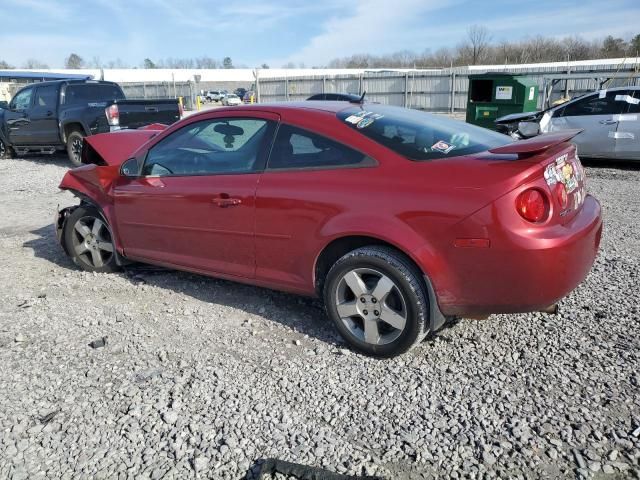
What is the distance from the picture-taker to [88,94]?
12391 millimetres

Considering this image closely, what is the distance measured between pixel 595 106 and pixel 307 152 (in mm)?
8827

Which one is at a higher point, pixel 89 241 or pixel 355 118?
pixel 355 118

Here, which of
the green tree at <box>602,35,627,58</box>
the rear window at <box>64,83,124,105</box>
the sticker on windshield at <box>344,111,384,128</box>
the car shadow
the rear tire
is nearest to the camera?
the sticker on windshield at <box>344,111,384,128</box>

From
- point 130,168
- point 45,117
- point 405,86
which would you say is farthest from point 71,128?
point 405,86

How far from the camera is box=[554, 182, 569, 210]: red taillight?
300 cm

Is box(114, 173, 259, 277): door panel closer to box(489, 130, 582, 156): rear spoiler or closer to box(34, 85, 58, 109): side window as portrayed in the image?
box(489, 130, 582, 156): rear spoiler

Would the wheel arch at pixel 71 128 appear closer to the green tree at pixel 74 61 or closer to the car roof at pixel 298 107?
the car roof at pixel 298 107

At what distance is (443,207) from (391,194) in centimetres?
32

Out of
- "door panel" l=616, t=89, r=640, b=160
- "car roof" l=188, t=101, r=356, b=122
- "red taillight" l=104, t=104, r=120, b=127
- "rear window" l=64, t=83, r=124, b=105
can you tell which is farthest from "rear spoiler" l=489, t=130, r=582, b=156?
"rear window" l=64, t=83, r=124, b=105

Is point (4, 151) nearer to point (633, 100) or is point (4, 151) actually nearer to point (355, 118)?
point (355, 118)

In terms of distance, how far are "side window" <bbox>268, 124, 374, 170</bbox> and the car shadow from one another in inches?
45.1

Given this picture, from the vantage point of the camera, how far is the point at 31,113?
41.1 ft

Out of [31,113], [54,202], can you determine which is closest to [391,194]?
[54,202]

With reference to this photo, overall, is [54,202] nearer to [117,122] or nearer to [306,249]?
[117,122]
